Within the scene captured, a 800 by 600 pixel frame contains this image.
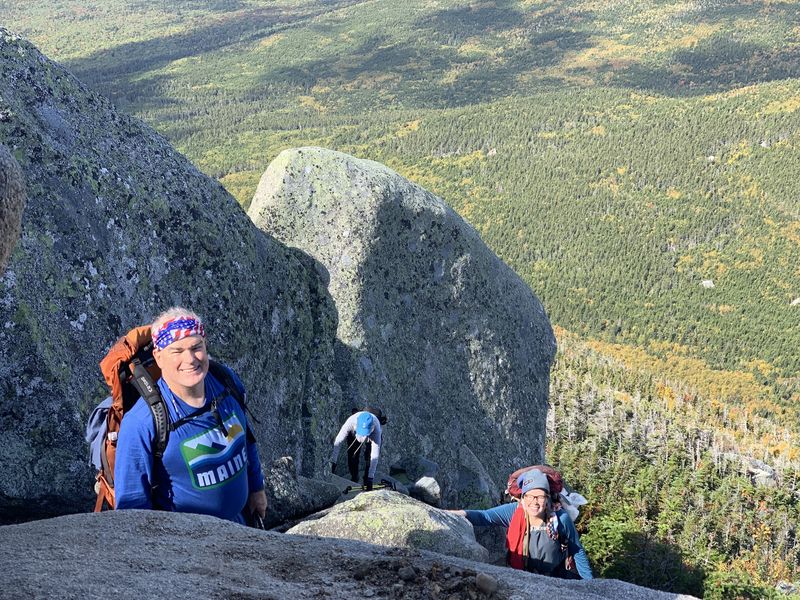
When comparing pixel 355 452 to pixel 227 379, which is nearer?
pixel 227 379

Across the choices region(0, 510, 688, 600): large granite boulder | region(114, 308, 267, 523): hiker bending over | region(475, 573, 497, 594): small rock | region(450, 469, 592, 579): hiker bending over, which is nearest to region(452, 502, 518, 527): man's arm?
region(450, 469, 592, 579): hiker bending over

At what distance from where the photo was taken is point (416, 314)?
17.9 m

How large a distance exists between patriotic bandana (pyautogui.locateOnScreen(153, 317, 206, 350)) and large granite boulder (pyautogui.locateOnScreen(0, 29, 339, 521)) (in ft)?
12.3

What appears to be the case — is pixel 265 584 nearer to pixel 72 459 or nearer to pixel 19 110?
pixel 72 459

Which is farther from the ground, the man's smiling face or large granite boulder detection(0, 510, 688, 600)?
the man's smiling face

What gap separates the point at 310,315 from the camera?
48.8ft

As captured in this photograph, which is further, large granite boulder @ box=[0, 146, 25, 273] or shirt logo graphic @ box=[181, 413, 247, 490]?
shirt logo graphic @ box=[181, 413, 247, 490]

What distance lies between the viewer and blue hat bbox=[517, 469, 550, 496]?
26.8ft

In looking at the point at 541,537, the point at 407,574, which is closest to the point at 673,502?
the point at 541,537

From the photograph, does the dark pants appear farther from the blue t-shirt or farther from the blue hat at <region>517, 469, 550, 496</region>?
the blue t-shirt

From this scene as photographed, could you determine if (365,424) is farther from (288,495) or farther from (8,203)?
(8,203)

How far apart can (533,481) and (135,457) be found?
3.99 metres

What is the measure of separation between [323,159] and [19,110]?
7.16 m

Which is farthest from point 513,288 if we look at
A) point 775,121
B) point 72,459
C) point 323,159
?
point 775,121
